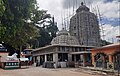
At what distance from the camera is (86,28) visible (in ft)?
156

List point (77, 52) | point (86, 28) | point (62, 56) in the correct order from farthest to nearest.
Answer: point (86, 28), point (62, 56), point (77, 52)

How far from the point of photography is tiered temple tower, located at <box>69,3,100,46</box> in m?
47.8

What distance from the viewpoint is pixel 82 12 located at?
4847 centimetres

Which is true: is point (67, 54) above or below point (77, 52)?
below

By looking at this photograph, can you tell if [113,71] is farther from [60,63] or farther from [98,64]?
[60,63]

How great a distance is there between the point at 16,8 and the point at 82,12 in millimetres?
41458

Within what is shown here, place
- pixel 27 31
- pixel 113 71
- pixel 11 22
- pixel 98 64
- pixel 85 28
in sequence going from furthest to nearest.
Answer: pixel 85 28, pixel 98 64, pixel 113 71, pixel 27 31, pixel 11 22

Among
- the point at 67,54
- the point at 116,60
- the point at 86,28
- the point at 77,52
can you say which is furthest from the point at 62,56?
the point at 86,28

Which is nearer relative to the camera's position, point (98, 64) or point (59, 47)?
point (98, 64)

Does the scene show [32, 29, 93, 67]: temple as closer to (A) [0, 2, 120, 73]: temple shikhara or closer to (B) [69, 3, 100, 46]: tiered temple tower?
(A) [0, 2, 120, 73]: temple shikhara

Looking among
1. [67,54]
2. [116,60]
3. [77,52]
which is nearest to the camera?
[116,60]

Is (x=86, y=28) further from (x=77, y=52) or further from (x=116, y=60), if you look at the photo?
(x=116, y=60)

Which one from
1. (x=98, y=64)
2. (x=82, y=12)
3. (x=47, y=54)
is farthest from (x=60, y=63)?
(x=82, y=12)

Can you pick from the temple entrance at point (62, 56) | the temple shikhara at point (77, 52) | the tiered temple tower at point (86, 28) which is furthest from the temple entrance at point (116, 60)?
the tiered temple tower at point (86, 28)
